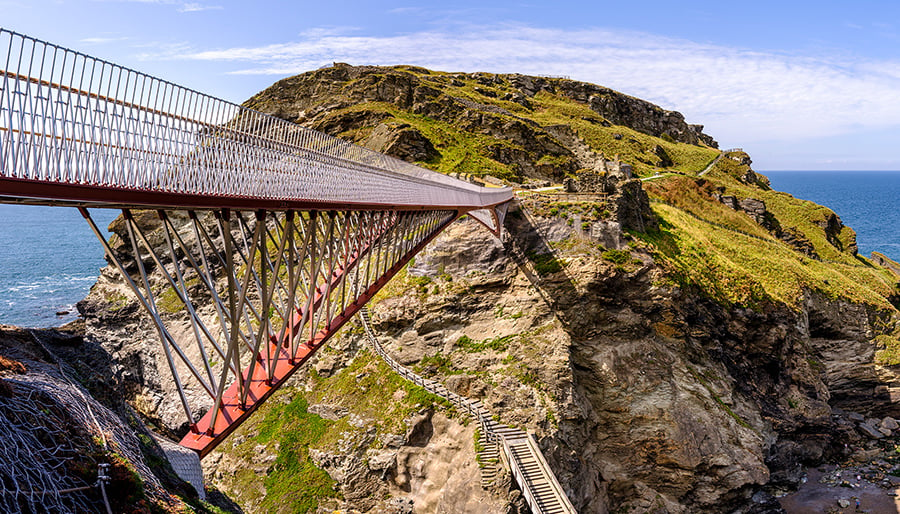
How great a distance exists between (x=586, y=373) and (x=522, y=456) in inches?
326

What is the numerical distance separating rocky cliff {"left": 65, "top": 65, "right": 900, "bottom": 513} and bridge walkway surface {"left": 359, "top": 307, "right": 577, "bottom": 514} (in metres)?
0.79

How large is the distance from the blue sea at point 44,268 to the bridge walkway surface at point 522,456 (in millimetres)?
50291

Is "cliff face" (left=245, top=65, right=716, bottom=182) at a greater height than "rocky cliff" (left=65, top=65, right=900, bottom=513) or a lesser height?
greater

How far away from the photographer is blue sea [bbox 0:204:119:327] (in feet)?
204

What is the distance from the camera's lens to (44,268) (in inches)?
3524

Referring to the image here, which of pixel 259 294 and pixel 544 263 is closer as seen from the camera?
pixel 259 294

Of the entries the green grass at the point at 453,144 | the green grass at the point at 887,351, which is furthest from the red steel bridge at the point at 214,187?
the green grass at the point at 887,351

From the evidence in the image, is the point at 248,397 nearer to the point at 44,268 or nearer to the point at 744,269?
the point at 744,269

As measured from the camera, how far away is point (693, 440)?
30.7 metres

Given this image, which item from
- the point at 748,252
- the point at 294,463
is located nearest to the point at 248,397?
the point at 294,463

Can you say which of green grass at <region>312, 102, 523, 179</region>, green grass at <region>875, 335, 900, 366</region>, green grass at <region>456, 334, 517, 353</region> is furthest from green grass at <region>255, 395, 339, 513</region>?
green grass at <region>875, 335, 900, 366</region>

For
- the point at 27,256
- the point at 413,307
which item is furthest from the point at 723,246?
the point at 27,256

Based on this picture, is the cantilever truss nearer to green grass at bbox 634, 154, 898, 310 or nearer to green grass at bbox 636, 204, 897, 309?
green grass at bbox 636, 204, 897, 309

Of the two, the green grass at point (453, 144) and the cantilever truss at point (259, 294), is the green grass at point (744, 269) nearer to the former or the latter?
the green grass at point (453, 144)
